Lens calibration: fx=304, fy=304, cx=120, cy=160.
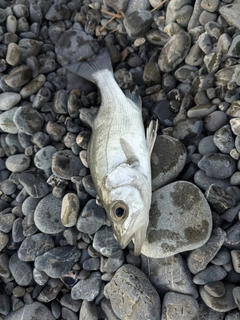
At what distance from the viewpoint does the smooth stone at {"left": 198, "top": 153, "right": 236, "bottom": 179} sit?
3.67 metres

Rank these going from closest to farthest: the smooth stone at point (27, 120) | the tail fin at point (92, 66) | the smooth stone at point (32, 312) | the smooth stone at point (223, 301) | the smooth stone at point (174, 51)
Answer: the smooth stone at point (223, 301) → the smooth stone at point (32, 312) → the smooth stone at point (174, 51) → the smooth stone at point (27, 120) → the tail fin at point (92, 66)

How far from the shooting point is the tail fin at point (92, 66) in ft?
15.3

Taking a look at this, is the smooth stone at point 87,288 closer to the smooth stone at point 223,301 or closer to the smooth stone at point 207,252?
the smooth stone at point 207,252

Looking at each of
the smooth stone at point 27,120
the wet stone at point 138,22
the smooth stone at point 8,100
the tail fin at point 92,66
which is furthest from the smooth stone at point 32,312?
the wet stone at point 138,22

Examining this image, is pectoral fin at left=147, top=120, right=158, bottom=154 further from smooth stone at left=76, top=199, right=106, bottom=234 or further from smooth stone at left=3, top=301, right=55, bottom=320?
smooth stone at left=3, top=301, right=55, bottom=320

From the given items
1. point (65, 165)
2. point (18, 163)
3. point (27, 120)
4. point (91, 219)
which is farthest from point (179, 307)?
point (27, 120)

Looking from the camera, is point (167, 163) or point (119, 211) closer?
point (119, 211)

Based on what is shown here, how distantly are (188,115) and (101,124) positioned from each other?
1.19m

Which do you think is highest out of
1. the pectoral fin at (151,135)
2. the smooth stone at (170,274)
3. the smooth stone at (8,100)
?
the smooth stone at (8,100)

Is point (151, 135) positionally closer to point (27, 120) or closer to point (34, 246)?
point (27, 120)

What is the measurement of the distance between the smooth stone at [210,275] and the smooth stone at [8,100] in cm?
359

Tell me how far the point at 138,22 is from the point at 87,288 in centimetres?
385

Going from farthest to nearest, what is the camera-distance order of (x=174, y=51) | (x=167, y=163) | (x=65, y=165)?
(x=174, y=51), (x=65, y=165), (x=167, y=163)

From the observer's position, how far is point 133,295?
11.9 feet
